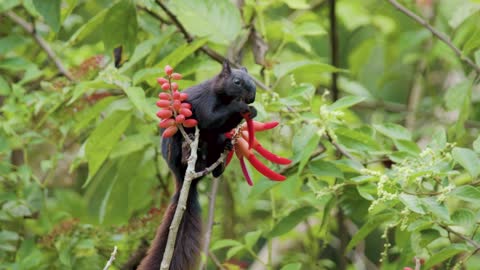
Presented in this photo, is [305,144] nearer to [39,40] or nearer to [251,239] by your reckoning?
[251,239]

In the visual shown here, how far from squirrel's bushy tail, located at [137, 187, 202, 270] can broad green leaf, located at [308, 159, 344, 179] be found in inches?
16.3

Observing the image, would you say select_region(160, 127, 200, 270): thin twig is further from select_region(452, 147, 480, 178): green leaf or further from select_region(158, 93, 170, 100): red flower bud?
select_region(452, 147, 480, 178): green leaf

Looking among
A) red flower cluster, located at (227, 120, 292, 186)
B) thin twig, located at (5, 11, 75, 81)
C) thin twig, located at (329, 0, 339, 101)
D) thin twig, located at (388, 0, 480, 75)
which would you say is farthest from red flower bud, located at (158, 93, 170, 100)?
thin twig, located at (329, 0, 339, 101)

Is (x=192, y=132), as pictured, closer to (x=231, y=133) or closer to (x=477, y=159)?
(x=231, y=133)

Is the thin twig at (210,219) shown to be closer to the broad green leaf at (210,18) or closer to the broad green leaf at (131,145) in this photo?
the broad green leaf at (131,145)

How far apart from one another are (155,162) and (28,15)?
0.95 m

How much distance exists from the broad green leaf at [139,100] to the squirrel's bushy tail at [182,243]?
0.33 m

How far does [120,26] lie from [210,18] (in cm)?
35

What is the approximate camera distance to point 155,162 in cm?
341

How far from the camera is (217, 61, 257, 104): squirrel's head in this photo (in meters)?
2.45

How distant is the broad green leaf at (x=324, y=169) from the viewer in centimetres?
273

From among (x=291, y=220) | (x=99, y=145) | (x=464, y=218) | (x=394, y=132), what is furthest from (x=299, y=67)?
(x=464, y=218)

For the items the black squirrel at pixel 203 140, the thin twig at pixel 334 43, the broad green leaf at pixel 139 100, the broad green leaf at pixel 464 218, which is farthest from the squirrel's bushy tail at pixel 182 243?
the thin twig at pixel 334 43

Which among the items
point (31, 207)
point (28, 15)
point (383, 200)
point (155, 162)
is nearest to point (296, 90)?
point (383, 200)
